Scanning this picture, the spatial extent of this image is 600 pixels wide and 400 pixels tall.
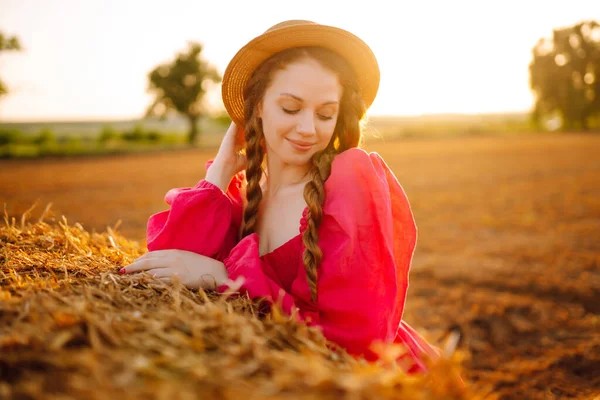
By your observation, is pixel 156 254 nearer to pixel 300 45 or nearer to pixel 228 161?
pixel 228 161

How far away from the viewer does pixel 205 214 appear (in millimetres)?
2463

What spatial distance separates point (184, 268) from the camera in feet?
7.13

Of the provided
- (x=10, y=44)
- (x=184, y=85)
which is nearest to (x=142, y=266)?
(x=10, y=44)

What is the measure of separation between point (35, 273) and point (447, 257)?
20.5 feet

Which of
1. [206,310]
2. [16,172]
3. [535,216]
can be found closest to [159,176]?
[16,172]

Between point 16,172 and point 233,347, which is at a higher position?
point 233,347

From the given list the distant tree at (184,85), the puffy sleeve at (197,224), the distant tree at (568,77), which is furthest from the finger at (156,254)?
the distant tree at (568,77)

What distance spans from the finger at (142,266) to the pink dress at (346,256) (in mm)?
223

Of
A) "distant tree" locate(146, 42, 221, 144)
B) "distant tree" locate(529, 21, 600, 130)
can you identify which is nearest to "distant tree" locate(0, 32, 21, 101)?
"distant tree" locate(146, 42, 221, 144)

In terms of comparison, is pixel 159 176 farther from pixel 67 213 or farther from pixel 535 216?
pixel 535 216

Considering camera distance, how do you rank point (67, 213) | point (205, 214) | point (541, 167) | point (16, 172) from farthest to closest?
point (16, 172) < point (541, 167) < point (67, 213) < point (205, 214)

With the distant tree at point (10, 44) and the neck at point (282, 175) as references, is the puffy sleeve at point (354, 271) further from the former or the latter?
the distant tree at point (10, 44)

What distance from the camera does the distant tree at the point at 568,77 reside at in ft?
159

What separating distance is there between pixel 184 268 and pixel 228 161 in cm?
78
